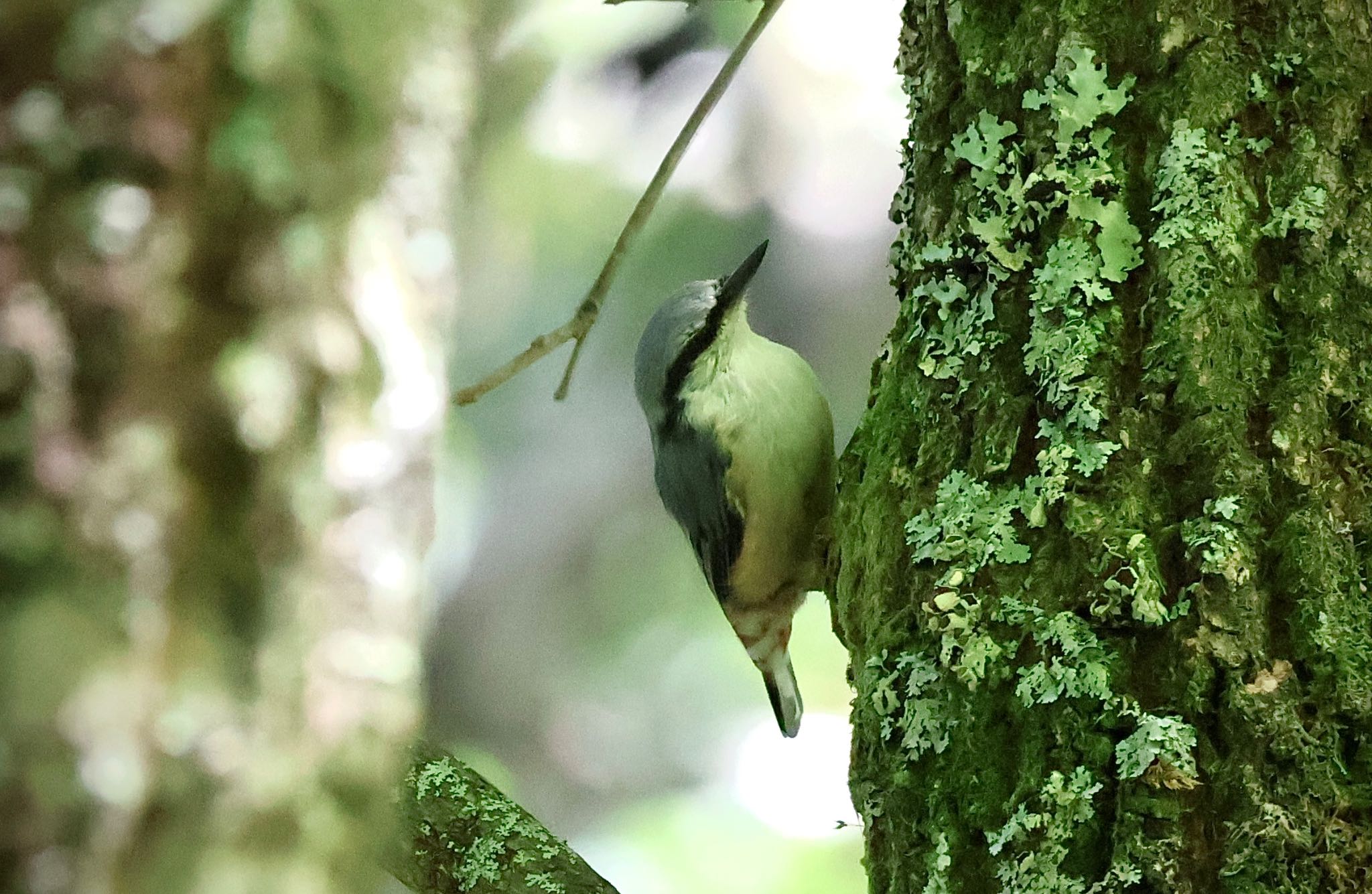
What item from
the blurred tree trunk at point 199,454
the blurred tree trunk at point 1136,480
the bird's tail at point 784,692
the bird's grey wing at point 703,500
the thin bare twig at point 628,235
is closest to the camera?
the blurred tree trunk at point 199,454

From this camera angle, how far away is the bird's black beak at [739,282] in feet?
5.24

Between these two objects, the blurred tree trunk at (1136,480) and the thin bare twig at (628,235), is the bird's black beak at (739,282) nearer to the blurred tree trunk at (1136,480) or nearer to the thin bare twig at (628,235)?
the thin bare twig at (628,235)

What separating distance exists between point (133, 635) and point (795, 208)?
212cm

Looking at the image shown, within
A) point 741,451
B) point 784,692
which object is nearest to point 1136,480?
point 741,451

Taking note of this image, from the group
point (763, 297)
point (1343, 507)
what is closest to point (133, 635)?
point (1343, 507)

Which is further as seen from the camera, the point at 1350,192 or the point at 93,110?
the point at 1350,192

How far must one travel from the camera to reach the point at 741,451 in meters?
1.53

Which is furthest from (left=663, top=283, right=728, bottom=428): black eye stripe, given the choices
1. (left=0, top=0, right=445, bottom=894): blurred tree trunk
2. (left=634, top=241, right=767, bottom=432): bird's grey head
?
(left=0, top=0, right=445, bottom=894): blurred tree trunk

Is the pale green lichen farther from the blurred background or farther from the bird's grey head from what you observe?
the blurred background

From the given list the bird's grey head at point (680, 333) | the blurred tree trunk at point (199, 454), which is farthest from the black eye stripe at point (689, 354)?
the blurred tree trunk at point (199, 454)

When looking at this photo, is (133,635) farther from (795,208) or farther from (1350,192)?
(795,208)

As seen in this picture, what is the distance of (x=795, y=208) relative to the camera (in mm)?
2289

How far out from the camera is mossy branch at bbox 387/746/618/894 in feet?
4.08

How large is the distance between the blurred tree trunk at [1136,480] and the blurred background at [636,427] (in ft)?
3.96
